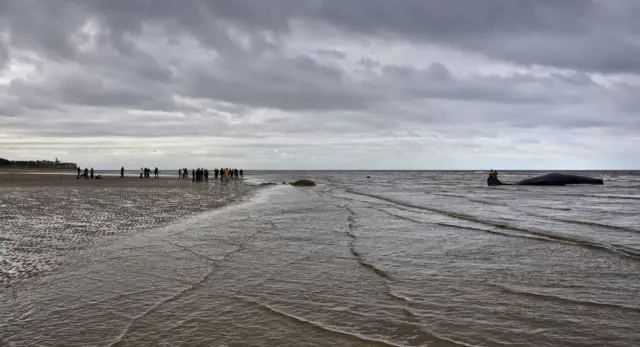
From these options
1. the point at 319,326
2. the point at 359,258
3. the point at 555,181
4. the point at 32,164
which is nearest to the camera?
the point at 319,326

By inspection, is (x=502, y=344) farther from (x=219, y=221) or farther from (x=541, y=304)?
(x=219, y=221)

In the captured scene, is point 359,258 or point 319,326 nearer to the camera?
point 319,326

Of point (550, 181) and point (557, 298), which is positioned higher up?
point (550, 181)

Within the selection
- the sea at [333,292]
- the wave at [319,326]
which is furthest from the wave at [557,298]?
the wave at [319,326]

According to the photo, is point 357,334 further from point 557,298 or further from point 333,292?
point 557,298

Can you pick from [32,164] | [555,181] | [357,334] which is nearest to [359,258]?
[357,334]

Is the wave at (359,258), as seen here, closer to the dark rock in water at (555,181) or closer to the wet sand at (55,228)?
the wet sand at (55,228)

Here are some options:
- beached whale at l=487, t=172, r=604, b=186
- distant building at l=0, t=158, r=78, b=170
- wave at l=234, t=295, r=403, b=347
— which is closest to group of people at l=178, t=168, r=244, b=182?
beached whale at l=487, t=172, r=604, b=186

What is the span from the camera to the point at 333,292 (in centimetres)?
665

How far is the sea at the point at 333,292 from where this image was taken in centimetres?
492

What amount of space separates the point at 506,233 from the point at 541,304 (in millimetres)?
7554

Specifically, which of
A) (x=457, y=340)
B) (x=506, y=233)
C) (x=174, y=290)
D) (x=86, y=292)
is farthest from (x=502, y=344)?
(x=506, y=233)

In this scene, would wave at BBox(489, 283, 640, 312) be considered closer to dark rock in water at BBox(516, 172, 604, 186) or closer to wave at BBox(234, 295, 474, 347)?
wave at BBox(234, 295, 474, 347)

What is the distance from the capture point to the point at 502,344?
185 inches
